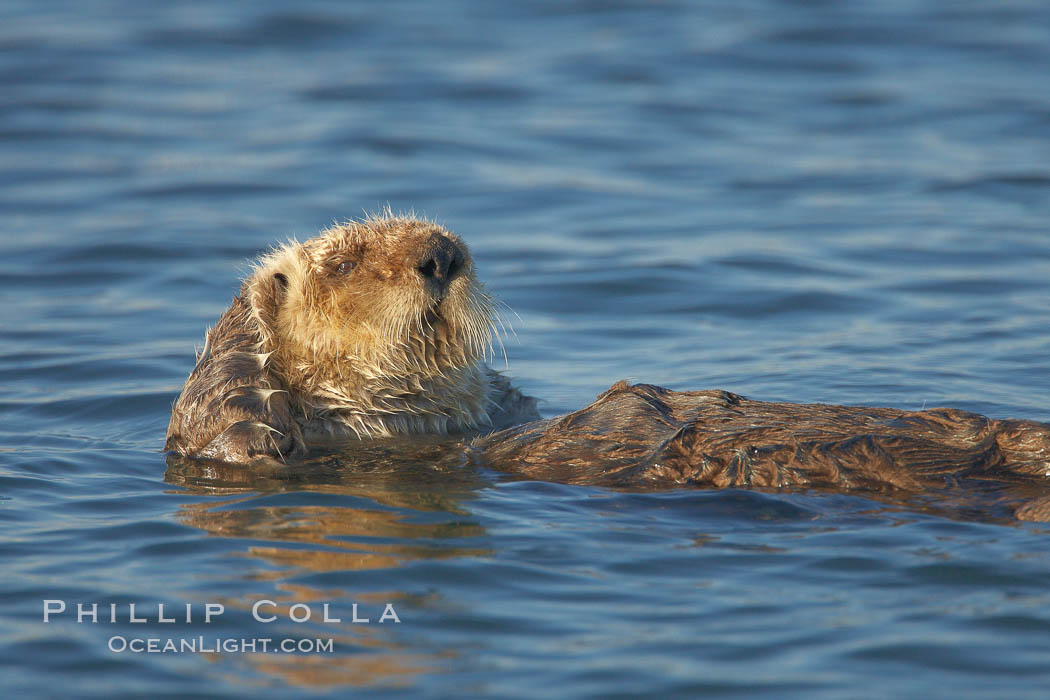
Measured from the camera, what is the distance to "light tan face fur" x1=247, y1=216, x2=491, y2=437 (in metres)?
5.12

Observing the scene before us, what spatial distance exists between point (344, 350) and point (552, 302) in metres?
3.60

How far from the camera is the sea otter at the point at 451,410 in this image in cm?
418

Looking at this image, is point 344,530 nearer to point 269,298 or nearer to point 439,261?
point 439,261

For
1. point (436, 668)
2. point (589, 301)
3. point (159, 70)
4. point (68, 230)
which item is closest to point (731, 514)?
point (436, 668)

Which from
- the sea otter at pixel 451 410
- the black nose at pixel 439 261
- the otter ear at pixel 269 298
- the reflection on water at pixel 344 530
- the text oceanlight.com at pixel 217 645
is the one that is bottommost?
the text oceanlight.com at pixel 217 645

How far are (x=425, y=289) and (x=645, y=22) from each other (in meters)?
12.8

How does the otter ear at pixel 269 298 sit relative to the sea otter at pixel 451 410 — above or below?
above

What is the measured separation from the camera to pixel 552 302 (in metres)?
8.73

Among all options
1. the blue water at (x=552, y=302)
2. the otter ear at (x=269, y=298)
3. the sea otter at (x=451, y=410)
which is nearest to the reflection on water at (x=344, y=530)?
the blue water at (x=552, y=302)

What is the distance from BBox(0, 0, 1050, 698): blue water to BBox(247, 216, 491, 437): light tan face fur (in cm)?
35

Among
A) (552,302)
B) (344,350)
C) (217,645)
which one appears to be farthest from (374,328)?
(552,302)

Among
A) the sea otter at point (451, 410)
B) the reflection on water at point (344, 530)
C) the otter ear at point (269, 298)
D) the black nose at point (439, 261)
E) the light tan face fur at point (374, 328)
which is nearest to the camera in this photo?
the reflection on water at point (344, 530)

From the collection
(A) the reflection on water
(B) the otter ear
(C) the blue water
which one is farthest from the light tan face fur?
(C) the blue water

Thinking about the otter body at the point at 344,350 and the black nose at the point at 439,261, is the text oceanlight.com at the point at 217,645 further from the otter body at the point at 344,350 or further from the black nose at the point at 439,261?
the black nose at the point at 439,261
